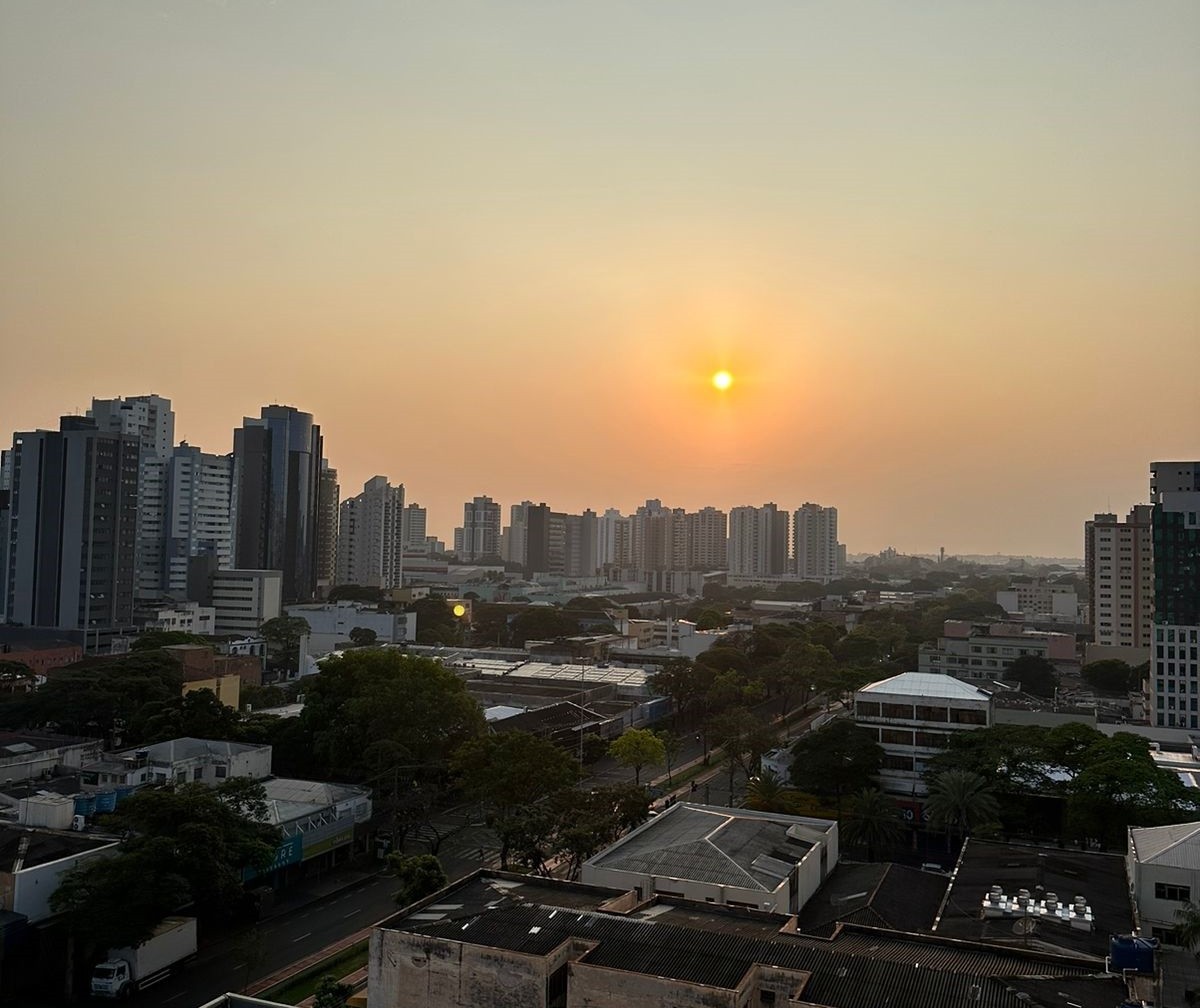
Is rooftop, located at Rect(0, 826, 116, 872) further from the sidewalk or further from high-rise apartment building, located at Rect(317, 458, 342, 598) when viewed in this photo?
high-rise apartment building, located at Rect(317, 458, 342, 598)

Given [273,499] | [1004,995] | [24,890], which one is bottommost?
[24,890]

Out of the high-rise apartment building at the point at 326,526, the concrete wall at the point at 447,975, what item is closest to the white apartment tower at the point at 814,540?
the high-rise apartment building at the point at 326,526

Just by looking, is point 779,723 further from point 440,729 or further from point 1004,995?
point 1004,995

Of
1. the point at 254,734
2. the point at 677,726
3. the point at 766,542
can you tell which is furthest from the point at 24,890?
the point at 766,542

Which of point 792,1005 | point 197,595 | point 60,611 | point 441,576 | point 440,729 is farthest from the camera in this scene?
point 441,576

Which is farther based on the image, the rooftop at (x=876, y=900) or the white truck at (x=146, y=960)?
the rooftop at (x=876, y=900)

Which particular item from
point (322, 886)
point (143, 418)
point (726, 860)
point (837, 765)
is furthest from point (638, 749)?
point (143, 418)

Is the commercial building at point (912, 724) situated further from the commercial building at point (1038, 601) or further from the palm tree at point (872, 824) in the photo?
the commercial building at point (1038, 601)
